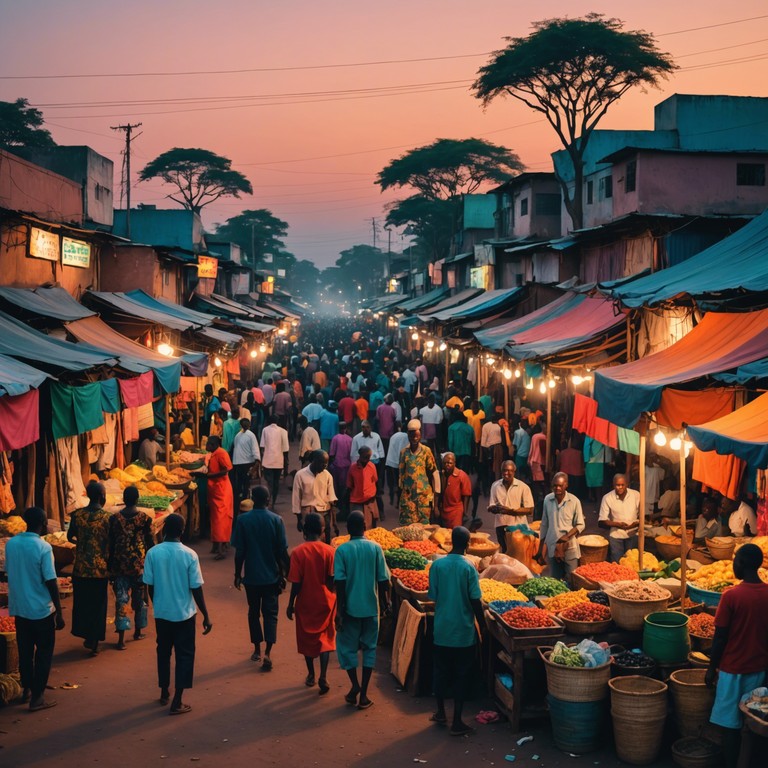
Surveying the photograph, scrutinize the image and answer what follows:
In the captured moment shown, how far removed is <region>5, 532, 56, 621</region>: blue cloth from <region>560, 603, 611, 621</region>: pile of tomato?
4442 millimetres

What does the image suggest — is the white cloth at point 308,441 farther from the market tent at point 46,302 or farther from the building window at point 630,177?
the building window at point 630,177

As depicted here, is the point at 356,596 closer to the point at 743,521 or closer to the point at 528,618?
the point at 528,618

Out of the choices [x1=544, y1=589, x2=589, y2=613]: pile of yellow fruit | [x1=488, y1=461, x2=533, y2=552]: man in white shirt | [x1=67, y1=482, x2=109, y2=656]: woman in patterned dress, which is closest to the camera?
[x1=544, y1=589, x2=589, y2=613]: pile of yellow fruit

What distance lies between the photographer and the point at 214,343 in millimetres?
21438

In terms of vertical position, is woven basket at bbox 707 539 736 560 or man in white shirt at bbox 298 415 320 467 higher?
man in white shirt at bbox 298 415 320 467

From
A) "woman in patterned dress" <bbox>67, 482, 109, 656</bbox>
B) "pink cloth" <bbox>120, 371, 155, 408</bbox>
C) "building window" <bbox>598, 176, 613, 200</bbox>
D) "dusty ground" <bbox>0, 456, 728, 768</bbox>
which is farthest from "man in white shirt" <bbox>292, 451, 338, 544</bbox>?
"building window" <bbox>598, 176, 613, 200</bbox>

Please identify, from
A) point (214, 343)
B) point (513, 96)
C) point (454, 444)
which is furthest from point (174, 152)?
point (454, 444)

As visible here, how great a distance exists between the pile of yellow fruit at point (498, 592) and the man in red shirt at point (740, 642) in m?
2.61

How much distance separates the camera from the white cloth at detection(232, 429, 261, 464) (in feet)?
48.4

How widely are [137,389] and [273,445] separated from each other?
3.21 meters

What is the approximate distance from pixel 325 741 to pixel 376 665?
211cm

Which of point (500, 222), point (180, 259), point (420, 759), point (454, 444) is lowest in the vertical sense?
point (420, 759)

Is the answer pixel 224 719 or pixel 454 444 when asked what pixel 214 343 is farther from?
pixel 224 719

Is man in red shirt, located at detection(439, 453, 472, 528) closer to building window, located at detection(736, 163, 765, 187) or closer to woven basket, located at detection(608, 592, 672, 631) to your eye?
woven basket, located at detection(608, 592, 672, 631)
